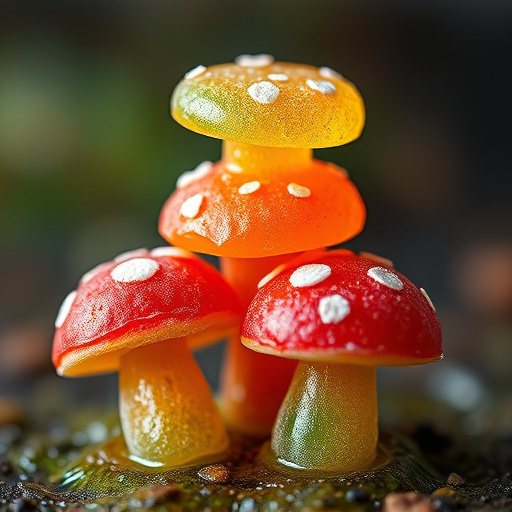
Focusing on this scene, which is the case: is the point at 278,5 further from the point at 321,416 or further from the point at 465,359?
the point at 321,416

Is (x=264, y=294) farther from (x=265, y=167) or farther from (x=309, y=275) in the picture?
(x=265, y=167)

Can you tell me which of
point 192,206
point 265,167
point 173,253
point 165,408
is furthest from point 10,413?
point 265,167

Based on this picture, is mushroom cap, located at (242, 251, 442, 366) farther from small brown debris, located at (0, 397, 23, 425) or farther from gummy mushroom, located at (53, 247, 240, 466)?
small brown debris, located at (0, 397, 23, 425)

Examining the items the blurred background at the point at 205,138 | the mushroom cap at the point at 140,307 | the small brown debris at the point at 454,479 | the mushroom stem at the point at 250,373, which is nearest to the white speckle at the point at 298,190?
the mushroom stem at the point at 250,373

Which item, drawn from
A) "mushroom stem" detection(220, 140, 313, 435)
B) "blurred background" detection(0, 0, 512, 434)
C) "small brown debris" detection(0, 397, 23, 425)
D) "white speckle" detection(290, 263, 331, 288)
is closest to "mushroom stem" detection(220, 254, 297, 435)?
"mushroom stem" detection(220, 140, 313, 435)

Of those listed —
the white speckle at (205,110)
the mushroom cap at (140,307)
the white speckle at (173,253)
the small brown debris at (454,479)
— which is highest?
the white speckle at (205,110)

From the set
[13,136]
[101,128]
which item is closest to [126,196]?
[101,128]

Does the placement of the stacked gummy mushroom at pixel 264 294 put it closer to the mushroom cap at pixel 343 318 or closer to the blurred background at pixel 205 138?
the mushroom cap at pixel 343 318
